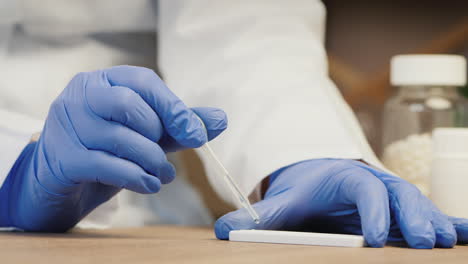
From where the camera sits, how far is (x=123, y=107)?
2.06 ft

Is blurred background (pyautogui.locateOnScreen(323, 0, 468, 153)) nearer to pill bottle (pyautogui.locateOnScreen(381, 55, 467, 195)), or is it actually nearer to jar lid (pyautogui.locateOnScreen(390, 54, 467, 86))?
pill bottle (pyautogui.locateOnScreen(381, 55, 467, 195))

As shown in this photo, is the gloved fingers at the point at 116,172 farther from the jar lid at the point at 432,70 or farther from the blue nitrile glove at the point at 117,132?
the jar lid at the point at 432,70

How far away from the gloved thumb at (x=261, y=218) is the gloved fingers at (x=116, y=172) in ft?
0.23

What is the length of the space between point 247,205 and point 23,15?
0.56 m

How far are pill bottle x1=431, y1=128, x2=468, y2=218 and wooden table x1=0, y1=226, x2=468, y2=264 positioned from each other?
15 centimetres

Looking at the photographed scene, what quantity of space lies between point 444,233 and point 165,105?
268 mm

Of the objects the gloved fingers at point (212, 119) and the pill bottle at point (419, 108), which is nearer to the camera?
the gloved fingers at point (212, 119)

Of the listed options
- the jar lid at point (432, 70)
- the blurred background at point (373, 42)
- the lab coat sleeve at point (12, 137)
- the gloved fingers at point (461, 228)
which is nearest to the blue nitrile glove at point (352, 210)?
the gloved fingers at point (461, 228)

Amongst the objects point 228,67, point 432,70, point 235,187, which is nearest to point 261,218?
point 235,187

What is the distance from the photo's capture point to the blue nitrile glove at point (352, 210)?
2.05ft

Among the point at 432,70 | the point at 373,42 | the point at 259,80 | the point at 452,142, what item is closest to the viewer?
the point at 452,142

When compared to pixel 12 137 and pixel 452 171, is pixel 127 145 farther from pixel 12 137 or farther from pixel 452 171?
pixel 452 171

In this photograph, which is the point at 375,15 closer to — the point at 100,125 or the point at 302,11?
the point at 302,11

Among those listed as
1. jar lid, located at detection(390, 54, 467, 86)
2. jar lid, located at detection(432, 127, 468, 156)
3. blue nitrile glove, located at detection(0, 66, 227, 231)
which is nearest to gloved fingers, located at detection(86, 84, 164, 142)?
blue nitrile glove, located at detection(0, 66, 227, 231)
